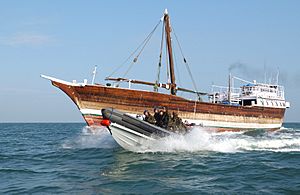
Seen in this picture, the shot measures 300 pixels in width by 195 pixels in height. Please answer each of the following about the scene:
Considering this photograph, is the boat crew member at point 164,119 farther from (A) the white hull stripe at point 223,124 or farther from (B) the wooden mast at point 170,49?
(B) the wooden mast at point 170,49

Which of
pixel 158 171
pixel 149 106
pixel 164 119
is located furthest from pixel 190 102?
pixel 158 171

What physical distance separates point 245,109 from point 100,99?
17.5 meters

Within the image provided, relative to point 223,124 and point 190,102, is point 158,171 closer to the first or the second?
point 190,102

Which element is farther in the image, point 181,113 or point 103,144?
point 181,113

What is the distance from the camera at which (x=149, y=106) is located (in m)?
28.4

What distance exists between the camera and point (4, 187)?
9.04 metres

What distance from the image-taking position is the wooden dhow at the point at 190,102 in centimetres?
2702

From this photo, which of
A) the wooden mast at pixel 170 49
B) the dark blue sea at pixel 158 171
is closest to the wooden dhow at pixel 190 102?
the wooden mast at pixel 170 49

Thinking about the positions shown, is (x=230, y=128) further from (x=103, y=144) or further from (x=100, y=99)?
(x=103, y=144)

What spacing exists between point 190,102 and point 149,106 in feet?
14.3

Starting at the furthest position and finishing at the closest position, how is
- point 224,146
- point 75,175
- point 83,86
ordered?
1. point 83,86
2. point 224,146
3. point 75,175

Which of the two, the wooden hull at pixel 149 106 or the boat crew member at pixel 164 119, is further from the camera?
the wooden hull at pixel 149 106

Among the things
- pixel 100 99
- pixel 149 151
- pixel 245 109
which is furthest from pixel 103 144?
pixel 245 109

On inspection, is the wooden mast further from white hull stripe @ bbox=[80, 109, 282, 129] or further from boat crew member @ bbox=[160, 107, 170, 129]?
boat crew member @ bbox=[160, 107, 170, 129]
